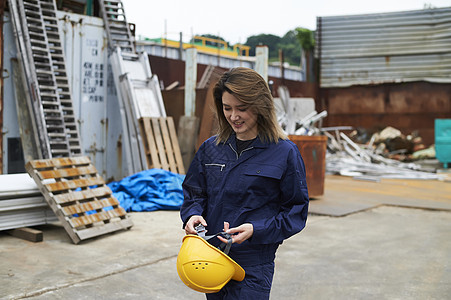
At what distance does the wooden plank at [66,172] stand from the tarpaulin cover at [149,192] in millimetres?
1182

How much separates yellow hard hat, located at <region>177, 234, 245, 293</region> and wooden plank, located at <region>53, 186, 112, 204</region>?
3837mm

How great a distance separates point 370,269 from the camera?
457 cm

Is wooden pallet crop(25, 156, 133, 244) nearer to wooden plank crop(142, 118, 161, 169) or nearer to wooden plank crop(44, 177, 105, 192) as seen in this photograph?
wooden plank crop(44, 177, 105, 192)

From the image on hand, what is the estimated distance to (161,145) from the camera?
8.95 meters

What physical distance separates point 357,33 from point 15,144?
557 inches

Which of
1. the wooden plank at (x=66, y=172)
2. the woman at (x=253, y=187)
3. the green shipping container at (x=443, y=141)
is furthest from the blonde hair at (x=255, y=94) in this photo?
the green shipping container at (x=443, y=141)

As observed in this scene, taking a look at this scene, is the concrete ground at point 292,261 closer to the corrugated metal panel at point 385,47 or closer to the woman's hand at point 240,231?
the woman's hand at point 240,231

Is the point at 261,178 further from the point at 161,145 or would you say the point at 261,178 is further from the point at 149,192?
the point at 161,145

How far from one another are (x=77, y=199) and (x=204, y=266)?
4026 mm

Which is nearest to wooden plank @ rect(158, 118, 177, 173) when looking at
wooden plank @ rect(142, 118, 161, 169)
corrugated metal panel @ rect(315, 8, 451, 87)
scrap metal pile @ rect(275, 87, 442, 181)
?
wooden plank @ rect(142, 118, 161, 169)

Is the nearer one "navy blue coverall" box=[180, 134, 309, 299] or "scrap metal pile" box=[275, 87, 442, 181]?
"navy blue coverall" box=[180, 134, 309, 299]

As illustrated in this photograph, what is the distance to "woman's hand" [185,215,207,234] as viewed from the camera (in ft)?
6.93

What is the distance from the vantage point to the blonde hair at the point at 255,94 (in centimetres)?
212

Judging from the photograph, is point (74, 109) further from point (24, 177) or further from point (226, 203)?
point (226, 203)
